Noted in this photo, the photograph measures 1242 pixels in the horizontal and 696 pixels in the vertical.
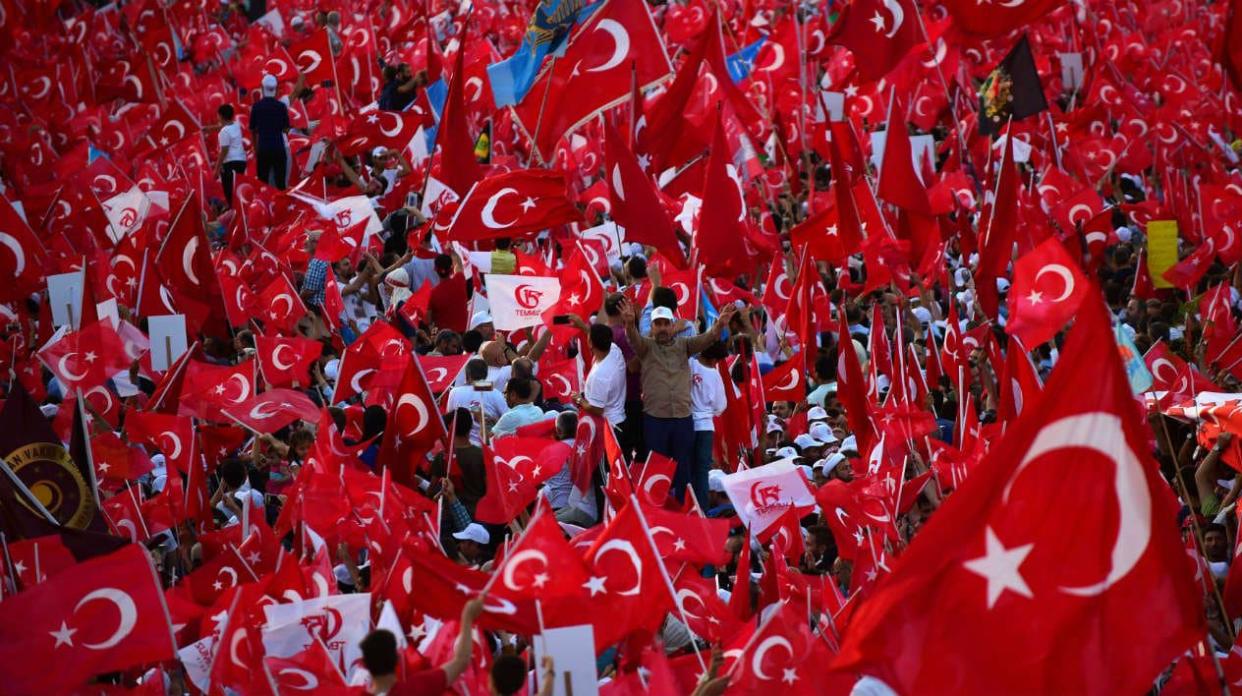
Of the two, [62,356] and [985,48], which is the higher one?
[62,356]

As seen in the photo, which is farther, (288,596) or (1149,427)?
(1149,427)

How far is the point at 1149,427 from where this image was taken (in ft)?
33.8

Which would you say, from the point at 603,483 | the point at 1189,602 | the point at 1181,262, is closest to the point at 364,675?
the point at 1189,602

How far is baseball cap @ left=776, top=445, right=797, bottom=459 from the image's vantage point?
1092cm

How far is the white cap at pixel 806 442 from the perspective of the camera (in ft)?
36.3

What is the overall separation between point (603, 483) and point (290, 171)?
840cm

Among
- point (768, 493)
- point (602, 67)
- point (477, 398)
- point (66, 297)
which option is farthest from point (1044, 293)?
point (66, 297)

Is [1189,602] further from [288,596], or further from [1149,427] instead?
[1149,427]

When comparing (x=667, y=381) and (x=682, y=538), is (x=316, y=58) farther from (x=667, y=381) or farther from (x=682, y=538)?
(x=682, y=538)

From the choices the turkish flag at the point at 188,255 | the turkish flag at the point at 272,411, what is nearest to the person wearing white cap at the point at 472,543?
the turkish flag at the point at 272,411

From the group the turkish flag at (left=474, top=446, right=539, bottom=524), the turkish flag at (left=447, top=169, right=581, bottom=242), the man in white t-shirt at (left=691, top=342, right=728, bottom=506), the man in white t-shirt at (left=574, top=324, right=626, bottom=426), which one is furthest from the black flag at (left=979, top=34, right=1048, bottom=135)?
the turkish flag at (left=474, top=446, right=539, bottom=524)

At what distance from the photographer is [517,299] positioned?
36.6 ft

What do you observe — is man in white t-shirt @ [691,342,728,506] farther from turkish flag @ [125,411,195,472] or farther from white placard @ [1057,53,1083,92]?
white placard @ [1057,53,1083,92]

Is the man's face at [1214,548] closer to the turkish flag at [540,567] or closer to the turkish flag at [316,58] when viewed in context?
the turkish flag at [540,567]
